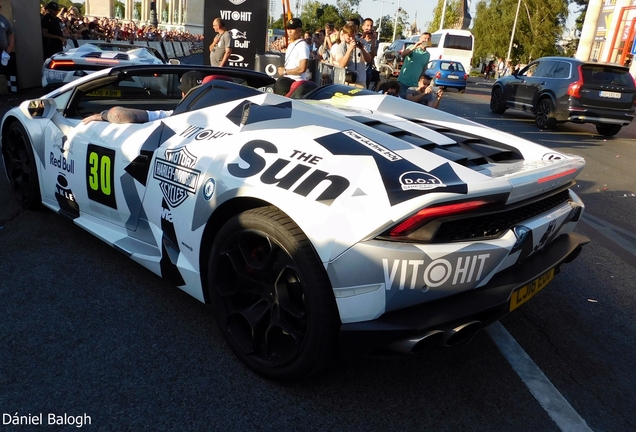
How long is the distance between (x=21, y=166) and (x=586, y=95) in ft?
37.5

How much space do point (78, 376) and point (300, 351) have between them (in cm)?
104

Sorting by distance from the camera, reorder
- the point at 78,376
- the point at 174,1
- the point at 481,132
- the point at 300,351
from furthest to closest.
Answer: the point at 174,1
the point at 481,132
the point at 78,376
the point at 300,351

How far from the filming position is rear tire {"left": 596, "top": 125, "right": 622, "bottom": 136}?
12.8m

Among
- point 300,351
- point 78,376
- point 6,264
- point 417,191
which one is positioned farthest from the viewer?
point 6,264

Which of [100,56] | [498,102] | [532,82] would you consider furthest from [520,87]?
[100,56]

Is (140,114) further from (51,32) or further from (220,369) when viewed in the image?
(51,32)

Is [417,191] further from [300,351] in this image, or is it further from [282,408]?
[282,408]

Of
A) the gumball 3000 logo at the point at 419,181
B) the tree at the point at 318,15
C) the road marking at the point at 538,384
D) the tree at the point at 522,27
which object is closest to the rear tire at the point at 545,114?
the road marking at the point at 538,384

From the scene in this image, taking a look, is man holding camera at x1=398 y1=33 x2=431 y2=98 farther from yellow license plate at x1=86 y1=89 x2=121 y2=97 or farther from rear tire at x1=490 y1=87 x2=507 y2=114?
rear tire at x1=490 y1=87 x2=507 y2=114

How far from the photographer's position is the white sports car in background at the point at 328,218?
2162mm

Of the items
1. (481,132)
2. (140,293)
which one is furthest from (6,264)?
(481,132)

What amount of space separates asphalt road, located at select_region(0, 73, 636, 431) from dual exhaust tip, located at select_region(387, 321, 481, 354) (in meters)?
0.25

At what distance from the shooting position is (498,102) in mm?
15930

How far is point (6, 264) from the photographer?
369 centimetres
